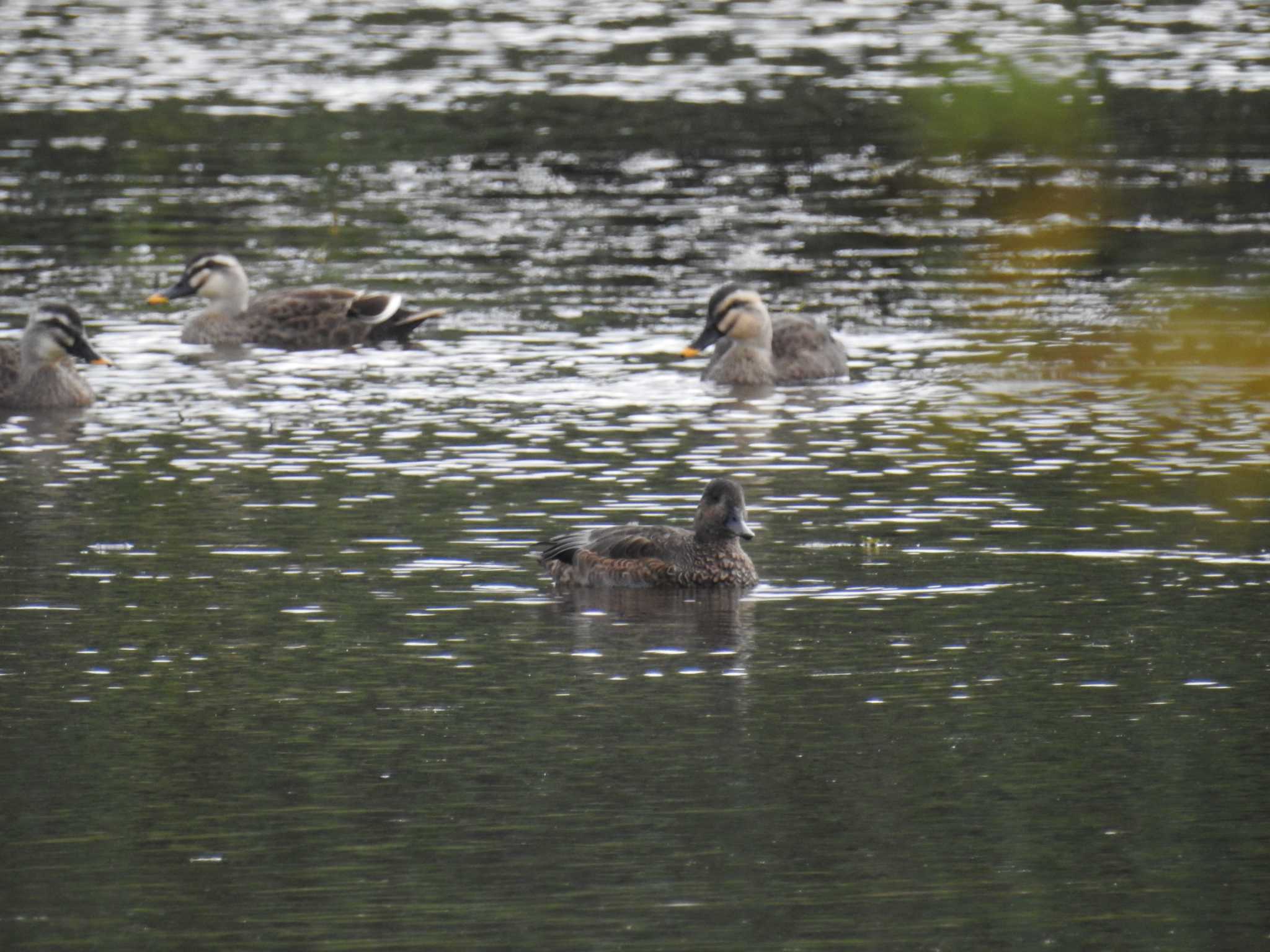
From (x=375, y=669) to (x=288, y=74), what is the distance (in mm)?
33160

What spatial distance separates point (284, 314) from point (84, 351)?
3325mm

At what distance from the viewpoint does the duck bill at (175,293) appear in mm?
27469

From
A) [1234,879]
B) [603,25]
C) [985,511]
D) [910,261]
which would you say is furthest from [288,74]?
[1234,879]

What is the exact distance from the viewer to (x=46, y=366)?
23.2 meters

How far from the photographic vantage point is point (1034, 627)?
14.8m

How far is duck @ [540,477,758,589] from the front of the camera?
15977 millimetres

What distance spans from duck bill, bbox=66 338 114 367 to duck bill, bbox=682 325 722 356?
5.21 meters

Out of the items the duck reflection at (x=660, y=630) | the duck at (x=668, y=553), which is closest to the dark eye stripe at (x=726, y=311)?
the duck at (x=668, y=553)

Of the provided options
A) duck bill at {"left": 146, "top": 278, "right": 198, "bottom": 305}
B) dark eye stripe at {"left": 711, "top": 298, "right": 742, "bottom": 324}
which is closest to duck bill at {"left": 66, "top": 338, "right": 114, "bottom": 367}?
A: duck bill at {"left": 146, "top": 278, "right": 198, "bottom": 305}

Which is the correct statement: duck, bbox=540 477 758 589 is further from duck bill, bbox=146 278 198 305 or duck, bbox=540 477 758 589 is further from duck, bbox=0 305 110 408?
duck bill, bbox=146 278 198 305

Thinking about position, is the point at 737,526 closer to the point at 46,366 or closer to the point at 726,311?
the point at 726,311

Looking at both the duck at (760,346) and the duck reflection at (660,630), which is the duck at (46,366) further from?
the duck reflection at (660,630)

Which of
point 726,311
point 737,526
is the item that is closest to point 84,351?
point 726,311

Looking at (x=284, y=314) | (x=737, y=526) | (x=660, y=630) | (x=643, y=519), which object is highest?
(x=284, y=314)
